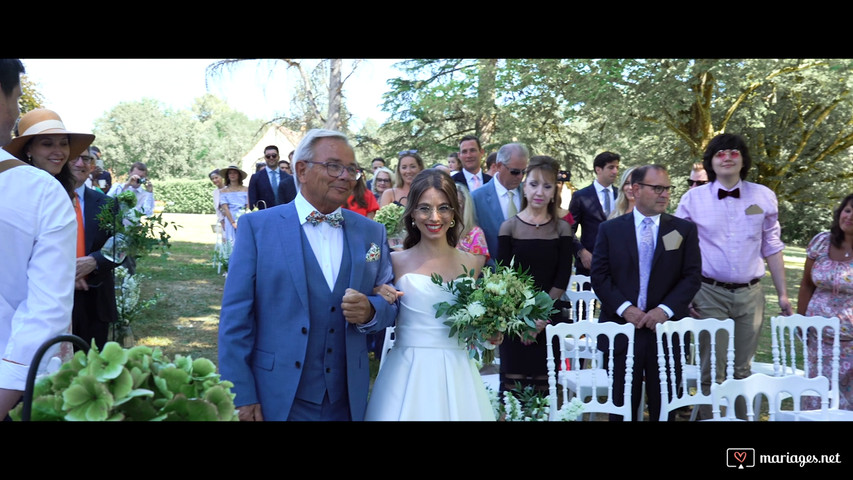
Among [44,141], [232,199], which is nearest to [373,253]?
[44,141]

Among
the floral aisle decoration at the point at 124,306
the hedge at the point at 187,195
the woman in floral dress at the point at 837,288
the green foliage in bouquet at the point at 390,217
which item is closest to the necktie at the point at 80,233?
the floral aisle decoration at the point at 124,306

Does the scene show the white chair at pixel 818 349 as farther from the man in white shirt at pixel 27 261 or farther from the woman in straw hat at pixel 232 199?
the woman in straw hat at pixel 232 199

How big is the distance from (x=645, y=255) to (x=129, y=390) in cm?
452

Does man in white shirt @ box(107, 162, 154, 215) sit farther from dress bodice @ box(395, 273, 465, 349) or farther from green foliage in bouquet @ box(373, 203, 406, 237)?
dress bodice @ box(395, 273, 465, 349)

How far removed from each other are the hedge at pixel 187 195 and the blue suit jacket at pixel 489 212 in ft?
140

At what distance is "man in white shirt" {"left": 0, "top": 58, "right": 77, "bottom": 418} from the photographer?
99.2 inches

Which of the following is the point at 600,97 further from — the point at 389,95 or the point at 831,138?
the point at 389,95

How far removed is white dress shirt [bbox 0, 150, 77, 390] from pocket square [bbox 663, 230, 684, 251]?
4.19 meters

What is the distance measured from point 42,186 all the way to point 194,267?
14229 mm

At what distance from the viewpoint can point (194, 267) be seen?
53.4 feet

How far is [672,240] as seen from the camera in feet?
17.5

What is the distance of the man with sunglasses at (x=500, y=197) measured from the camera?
22.8 ft

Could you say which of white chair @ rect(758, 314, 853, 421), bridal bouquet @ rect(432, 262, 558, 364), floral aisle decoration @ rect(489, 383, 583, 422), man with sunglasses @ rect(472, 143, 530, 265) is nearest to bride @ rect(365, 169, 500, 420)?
bridal bouquet @ rect(432, 262, 558, 364)
